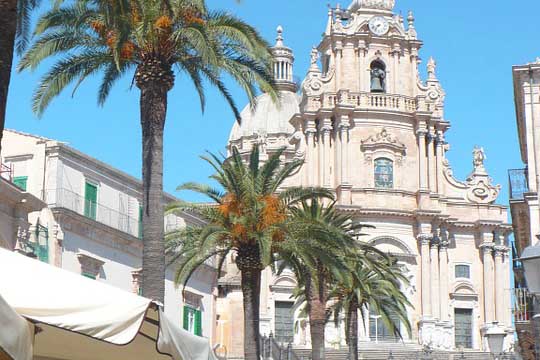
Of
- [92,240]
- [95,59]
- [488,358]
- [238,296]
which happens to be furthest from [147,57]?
[488,358]

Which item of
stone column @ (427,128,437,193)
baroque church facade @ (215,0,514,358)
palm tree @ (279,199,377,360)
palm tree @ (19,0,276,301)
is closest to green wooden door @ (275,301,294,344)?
baroque church facade @ (215,0,514,358)

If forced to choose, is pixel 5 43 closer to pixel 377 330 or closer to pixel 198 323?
pixel 198 323

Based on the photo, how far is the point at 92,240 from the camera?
36.7m

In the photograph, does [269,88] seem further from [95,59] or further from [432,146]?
[432,146]

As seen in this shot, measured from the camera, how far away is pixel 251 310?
26.8 m

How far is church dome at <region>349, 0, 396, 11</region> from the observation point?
2511 inches

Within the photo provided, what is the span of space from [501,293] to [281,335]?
12.9m

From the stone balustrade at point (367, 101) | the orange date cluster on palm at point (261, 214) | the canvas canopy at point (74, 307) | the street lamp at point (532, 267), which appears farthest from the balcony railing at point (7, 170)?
the stone balustrade at point (367, 101)

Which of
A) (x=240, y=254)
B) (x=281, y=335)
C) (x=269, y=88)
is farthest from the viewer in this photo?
(x=281, y=335)

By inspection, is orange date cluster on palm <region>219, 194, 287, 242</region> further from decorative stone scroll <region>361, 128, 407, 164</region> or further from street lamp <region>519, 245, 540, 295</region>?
decorative stone scroll <region>361, 128, 407, 164</region>

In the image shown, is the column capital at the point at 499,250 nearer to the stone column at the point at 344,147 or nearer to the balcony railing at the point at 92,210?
the stone column at the point at 344,147

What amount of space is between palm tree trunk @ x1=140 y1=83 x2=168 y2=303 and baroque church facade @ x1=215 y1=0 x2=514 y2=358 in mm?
37315

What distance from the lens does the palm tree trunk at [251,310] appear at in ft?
87.6

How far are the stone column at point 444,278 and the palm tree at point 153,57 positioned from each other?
39.0m
